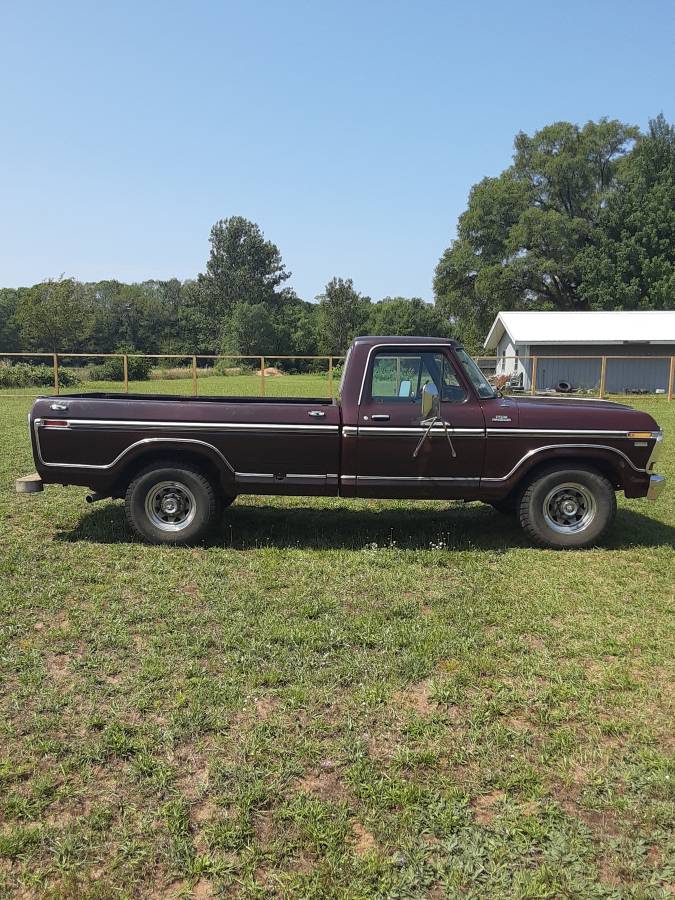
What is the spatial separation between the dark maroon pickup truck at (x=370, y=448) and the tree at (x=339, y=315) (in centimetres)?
6629

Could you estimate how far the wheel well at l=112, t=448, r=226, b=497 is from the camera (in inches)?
240

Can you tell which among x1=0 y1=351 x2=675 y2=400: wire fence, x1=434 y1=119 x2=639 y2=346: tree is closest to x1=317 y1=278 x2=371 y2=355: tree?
x1=434 y1=119 x2=639 y2=346: tree

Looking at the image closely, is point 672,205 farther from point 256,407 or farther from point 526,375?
point 256,407

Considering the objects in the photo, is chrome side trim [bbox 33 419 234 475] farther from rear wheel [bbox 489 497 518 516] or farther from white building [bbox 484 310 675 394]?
white building [bbox 484 310 675 394]

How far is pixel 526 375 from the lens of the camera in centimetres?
3198

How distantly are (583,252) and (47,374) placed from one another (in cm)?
3998

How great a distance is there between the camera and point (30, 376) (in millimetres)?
29734

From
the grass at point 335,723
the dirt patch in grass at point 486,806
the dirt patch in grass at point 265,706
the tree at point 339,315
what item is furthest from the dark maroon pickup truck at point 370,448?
the tree at point 339,315

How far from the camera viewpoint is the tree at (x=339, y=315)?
7225cm

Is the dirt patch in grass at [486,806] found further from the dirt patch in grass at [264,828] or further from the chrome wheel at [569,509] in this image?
the chrome wheel at [569,509]

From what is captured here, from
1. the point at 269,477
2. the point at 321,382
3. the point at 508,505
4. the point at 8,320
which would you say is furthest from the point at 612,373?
the point at 8,320

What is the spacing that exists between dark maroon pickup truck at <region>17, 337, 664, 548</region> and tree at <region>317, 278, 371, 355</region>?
66290mm

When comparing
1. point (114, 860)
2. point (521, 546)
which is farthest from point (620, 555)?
point (114, 860)

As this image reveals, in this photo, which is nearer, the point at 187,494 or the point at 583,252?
the point at 187,494
